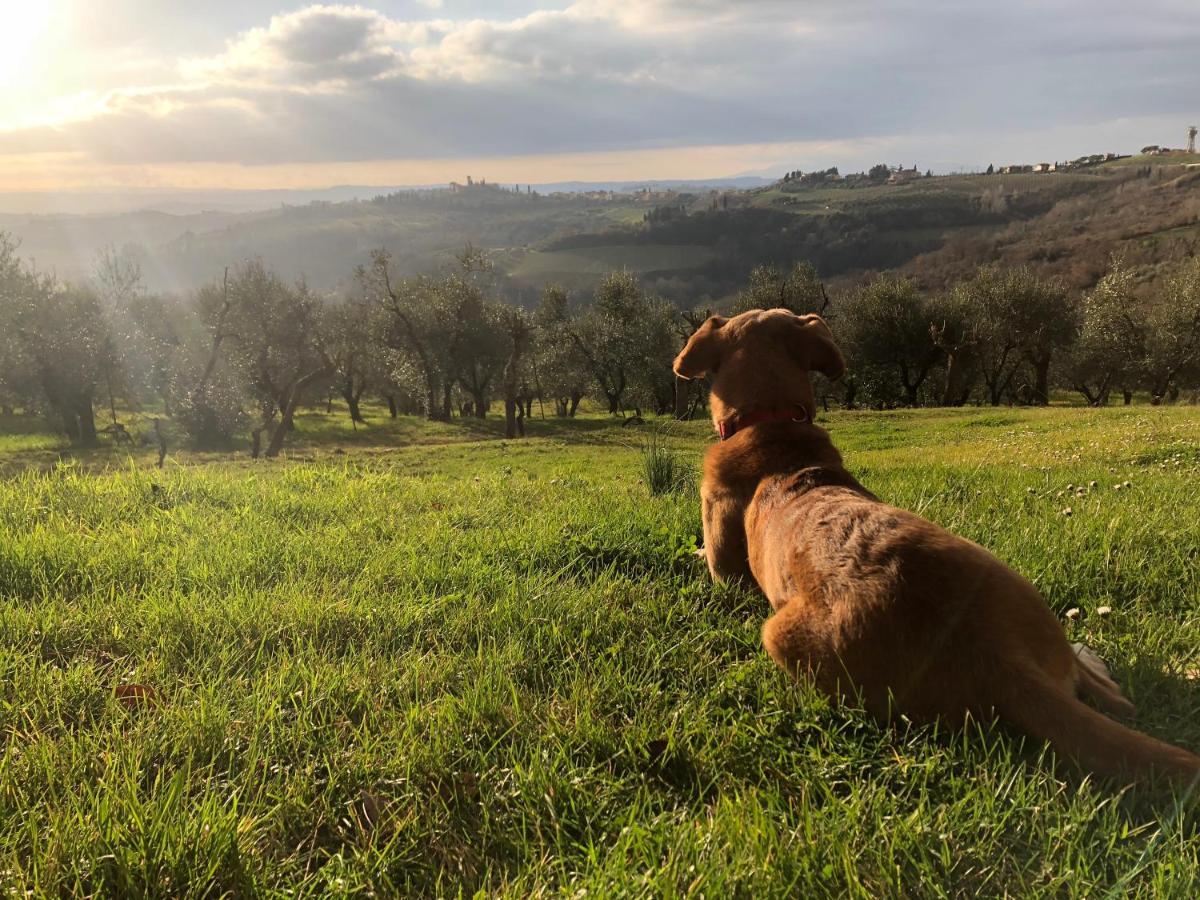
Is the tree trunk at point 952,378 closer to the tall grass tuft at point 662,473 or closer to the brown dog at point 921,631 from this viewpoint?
the tall grass tuft at point 662,473

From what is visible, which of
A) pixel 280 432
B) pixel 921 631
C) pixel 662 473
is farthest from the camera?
pixel 280 432

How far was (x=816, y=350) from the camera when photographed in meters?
4.56

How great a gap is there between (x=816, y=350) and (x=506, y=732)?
11.0 feet

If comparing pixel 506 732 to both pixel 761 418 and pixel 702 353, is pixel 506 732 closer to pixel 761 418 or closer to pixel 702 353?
pixel 761 418

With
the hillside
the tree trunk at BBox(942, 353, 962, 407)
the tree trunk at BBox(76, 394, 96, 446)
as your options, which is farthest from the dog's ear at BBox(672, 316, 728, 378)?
the hillside

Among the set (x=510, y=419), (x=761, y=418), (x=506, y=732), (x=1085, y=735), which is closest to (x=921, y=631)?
(x=1085, y=735)

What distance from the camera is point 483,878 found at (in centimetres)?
189

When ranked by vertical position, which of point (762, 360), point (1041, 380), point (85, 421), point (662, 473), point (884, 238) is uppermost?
point (884, 238)

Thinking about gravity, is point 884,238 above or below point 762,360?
above

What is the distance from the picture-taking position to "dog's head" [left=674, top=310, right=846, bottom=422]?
4.41 m

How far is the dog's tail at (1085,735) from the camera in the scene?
6.75ft

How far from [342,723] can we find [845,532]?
2.22 metres

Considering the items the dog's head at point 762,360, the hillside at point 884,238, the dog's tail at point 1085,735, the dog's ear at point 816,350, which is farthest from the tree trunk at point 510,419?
the hillside at point 884,238

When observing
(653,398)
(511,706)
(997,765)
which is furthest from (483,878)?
(653,398)
